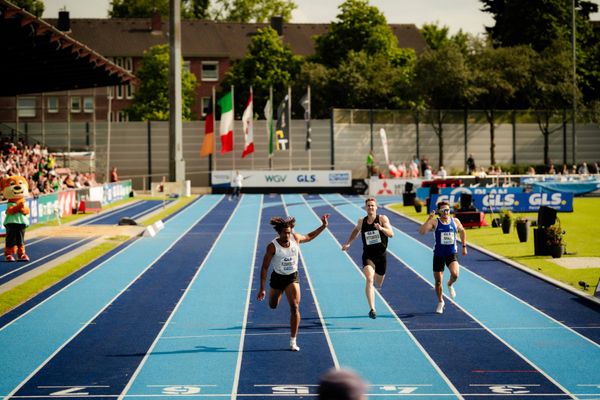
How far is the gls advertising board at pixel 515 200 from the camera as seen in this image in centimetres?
3572

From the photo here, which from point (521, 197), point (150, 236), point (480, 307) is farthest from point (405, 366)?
point (521, 197)

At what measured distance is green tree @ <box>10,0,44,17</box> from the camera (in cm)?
8844

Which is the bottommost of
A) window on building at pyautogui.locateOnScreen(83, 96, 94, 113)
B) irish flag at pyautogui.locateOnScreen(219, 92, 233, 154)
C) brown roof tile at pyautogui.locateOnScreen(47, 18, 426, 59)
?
irish flag at pyautogui.locateOnScreen(219, 92, 233, 154)

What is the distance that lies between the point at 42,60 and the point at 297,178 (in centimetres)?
2018

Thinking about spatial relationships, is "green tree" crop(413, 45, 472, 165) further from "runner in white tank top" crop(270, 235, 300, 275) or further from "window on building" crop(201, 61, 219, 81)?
"runner in white tank top" crop(270, 235, 300, 275)

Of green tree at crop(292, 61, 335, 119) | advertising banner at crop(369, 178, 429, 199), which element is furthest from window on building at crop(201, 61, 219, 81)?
advertising banner at crop(369, 178, 429, 199)

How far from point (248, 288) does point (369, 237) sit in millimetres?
4111

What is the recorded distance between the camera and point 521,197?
1435 inches

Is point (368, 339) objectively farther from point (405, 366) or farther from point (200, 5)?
point (200, 5)

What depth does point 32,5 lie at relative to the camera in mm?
89312

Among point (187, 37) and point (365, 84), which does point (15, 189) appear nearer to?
point (365, 84)

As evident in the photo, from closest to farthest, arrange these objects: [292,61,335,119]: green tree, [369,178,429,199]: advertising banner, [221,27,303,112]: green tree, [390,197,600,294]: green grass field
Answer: [390,197,600,294]: green grass field, [369,178,429,199]: advertising banner, [292,61,335,119]: green tree, [221,27,303,112]: green tree

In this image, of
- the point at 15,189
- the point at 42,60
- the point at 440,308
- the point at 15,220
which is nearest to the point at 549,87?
the point at 42,60

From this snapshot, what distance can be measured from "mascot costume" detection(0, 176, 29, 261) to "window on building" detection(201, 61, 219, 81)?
72.8 meters
